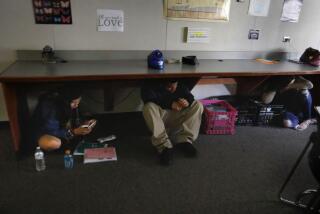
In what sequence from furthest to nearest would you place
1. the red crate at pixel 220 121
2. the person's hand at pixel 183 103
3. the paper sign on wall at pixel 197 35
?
1. the paper sign on wall at pixel 197 35
2. the red crate at pixel 220 121
3. the person's hand at pixel 183 103

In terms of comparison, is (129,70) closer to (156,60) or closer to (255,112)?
(156,60)

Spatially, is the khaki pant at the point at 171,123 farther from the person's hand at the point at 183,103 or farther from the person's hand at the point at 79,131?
the person's hand at the point at 79,131

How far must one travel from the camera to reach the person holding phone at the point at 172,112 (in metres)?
2.03

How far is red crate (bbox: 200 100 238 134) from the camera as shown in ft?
7.72

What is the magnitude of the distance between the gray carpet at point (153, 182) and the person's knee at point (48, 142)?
0.24 ft

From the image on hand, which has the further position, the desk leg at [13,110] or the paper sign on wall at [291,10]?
the paper sign on wall at [291,10]

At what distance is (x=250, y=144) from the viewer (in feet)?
7.46

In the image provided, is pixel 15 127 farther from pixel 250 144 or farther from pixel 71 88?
pixel 250 144

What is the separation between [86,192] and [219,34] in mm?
1960

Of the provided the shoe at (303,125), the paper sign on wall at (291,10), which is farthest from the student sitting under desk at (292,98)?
the paper sign on wall at (291,10)

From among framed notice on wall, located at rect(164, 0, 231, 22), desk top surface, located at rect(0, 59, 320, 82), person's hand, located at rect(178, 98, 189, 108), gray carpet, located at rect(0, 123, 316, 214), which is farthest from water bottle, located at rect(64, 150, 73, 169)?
framed notice on wall, located at rect(164, 0, 231, 22)

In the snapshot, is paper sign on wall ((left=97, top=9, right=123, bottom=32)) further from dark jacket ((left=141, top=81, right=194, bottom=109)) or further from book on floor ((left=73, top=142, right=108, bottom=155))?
book on floor ((left=73, top=142, right=108, bottom=155))

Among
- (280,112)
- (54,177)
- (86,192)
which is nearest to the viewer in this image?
(86,192)

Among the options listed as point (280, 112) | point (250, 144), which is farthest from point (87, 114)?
point (280, 112)
